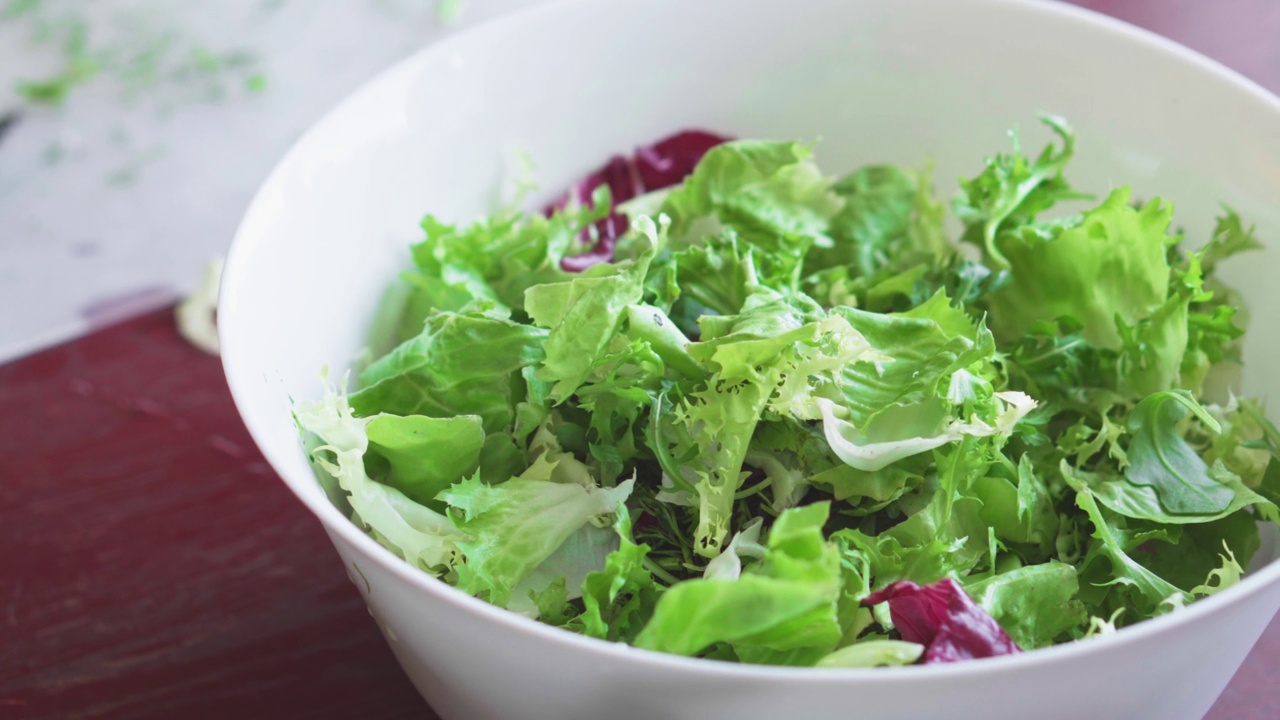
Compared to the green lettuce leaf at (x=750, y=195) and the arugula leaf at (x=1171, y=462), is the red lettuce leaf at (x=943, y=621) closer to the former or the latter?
the arugula leaf at (x=1171, y=462)

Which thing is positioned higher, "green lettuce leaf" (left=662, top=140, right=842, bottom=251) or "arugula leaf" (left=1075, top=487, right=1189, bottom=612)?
"green lettuce leaf" (left=662, top=140, right=842, bottom=251)

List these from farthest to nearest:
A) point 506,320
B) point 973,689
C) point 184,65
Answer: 1. point 184,65
2. point 506,320
3. point 973,689

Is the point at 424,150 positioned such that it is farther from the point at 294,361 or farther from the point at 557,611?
the point at 557,611

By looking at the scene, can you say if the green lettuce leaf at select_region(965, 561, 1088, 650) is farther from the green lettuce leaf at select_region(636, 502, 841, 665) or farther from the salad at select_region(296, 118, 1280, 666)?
the green lettuce leaf at select_region(636, 502, 841, 665)

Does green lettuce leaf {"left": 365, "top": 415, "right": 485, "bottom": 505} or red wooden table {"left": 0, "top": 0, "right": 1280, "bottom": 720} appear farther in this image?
red wooden table {"left": 0, "top": 0, "right": 1280, "bottom": 720}

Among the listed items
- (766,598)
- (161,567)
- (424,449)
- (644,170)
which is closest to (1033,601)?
(766,598)

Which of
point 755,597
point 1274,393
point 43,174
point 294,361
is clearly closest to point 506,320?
point 294,361

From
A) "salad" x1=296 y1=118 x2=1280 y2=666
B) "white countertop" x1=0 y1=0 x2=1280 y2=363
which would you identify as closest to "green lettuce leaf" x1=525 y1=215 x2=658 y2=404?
"salad" x1=296 y1=118 x2=1280 y2=666
